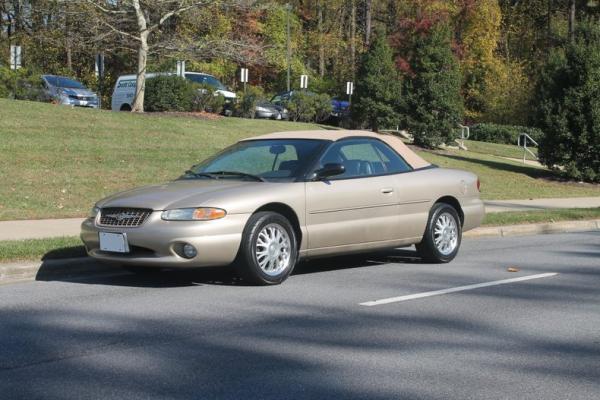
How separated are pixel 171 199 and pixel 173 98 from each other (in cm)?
1846

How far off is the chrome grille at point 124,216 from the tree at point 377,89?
22525mm

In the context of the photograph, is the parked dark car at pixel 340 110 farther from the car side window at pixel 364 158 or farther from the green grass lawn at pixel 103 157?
the car side window at pixel 364 158

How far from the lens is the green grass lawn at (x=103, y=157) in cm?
1515

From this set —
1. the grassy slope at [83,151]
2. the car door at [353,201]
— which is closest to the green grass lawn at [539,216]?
the car door at [353,201]

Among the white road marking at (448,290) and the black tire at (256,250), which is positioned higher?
the black tire at (256,250)

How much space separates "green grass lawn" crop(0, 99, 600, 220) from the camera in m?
15.1

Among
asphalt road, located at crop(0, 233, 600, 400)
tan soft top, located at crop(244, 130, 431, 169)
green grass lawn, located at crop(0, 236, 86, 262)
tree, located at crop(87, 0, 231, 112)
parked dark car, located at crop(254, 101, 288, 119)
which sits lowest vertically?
asphalt road, located at crop(0, 233, 600, 400)

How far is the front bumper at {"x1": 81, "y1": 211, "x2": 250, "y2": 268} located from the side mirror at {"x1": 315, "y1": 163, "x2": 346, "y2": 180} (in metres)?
1.07

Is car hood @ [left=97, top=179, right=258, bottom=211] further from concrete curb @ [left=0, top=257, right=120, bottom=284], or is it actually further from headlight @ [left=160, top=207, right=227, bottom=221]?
concrete curb @ [left=0, top=257, right=120, bottom=284]

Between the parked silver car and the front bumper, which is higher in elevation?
the parked silver car

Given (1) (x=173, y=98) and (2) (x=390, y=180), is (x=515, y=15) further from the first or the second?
(2) (x=390, y=180)

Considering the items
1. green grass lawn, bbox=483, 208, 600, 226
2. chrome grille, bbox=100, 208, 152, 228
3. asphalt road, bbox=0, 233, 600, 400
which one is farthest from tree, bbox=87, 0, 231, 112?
chrome grille, bbox=100, 208, 152, 228

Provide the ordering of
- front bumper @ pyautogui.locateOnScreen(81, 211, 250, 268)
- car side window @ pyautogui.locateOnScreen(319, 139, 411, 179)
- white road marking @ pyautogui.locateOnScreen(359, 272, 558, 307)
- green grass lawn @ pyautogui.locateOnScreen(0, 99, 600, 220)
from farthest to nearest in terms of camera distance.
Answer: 1. green grass lawn @ pyautogui.locateOnScreen(0, 99, 600, 220)
2. car side window @ pyautogui.locateOnScreen(319, 139, 411, 179)
3. front bumper @ pyautogui.locateOnScreen(81, 211, 250, 268)
4. white road marking @ pyautogui.locateOnScreen(359, 272, 558, 307)

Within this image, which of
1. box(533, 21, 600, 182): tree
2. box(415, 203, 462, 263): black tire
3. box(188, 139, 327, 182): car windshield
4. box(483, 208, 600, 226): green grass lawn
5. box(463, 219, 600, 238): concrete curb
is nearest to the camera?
box(188, 139, 327, 182): car windshield
